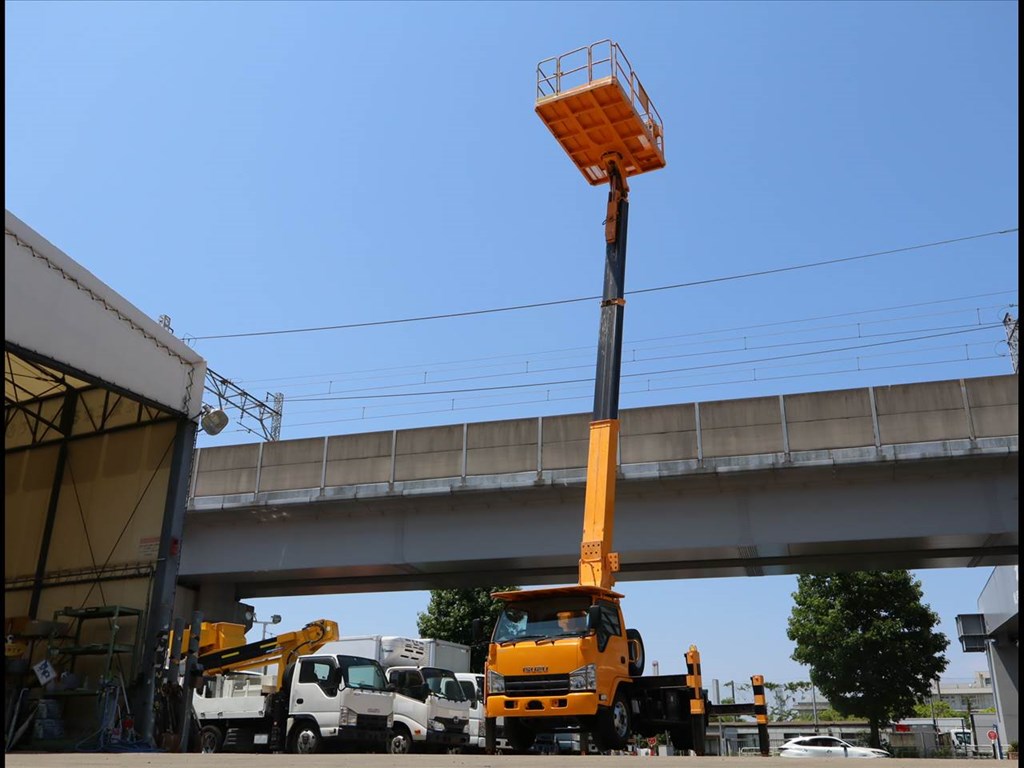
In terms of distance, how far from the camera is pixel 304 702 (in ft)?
63.9

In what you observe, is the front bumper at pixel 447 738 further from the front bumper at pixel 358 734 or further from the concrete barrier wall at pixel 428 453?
the concrete barrier wall at pixel 428 453

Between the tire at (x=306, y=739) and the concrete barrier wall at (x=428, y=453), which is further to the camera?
the concrete barrier wall at (x=428, y=453)

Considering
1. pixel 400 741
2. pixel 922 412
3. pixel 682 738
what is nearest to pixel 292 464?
pixel 400 741

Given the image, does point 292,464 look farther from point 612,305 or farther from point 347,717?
point 612,305

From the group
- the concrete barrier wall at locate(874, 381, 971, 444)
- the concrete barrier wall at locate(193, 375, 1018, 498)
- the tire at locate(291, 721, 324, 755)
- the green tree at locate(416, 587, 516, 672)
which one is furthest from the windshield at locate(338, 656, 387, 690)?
the green tree at locate(416, 587, 516, 672)

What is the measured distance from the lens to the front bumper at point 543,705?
12.6m

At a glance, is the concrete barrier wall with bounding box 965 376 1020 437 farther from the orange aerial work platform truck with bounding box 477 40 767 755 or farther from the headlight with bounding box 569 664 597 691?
the headlight with bounding box 569 664 597 691

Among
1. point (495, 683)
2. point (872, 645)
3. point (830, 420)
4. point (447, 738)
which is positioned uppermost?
point (830, 420)

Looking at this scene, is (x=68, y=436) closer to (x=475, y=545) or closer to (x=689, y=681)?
(x=475, y=545)

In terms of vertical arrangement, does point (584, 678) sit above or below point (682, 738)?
above

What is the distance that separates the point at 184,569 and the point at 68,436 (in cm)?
731

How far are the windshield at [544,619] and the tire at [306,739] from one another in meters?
7.30

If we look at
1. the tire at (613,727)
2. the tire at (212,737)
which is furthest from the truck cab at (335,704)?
the tire at (613,727)

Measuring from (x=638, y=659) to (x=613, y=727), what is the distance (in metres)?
1.55
